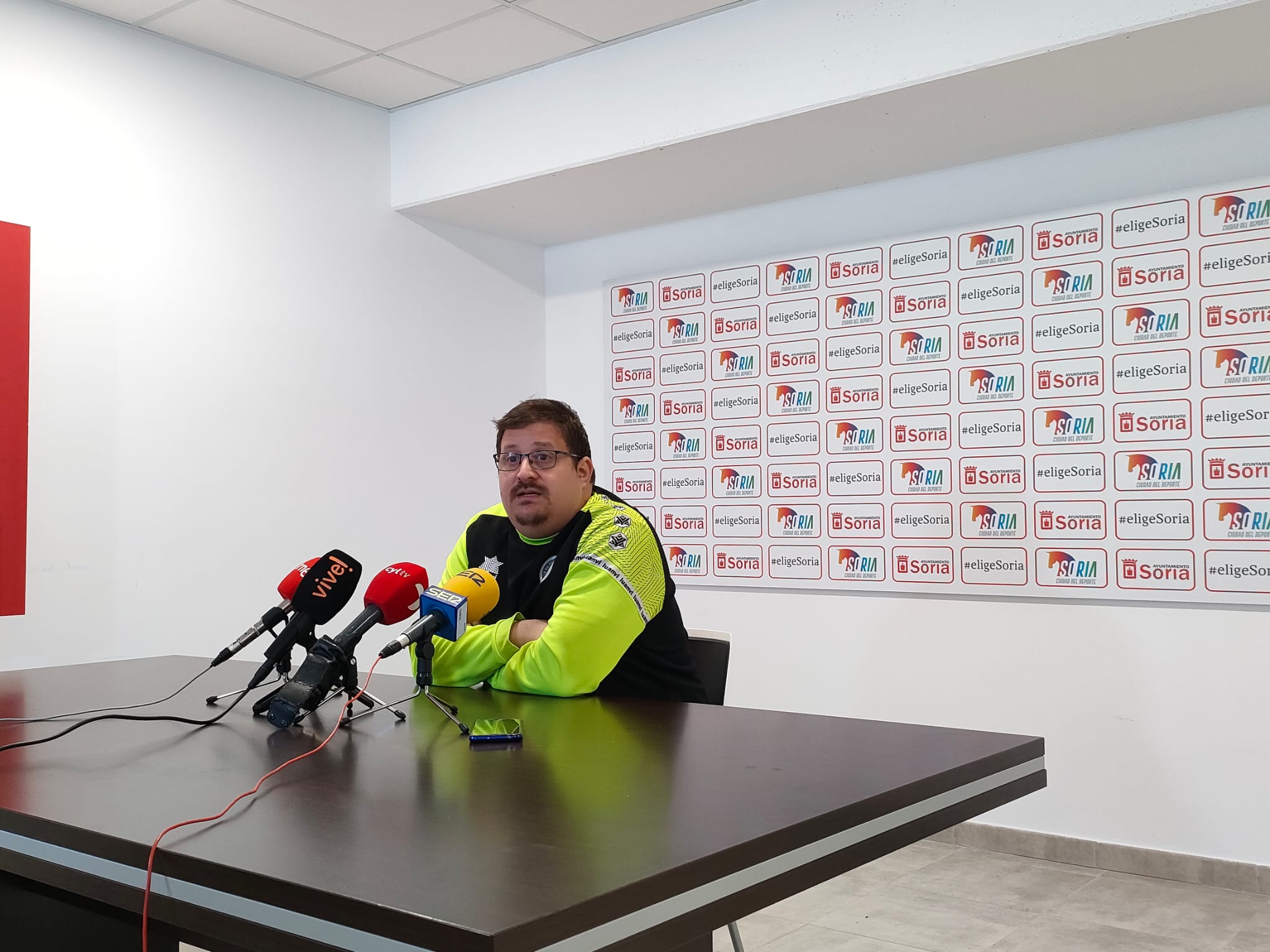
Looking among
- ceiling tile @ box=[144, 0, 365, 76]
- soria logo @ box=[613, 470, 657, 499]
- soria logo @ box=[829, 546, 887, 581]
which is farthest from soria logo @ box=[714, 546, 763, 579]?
ceiling tile @ box=[144, 0, 365, 76]

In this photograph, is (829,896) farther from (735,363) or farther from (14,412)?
(14,412)

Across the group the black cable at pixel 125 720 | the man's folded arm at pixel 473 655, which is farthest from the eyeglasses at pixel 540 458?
the black cable at pixel 125 720

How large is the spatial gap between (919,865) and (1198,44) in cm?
257

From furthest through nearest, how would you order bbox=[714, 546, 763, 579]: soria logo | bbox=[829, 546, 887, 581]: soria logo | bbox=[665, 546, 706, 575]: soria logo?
bbox=[665, 546, 706, 575]: soria logo → bbox=[714, 546, 763, 579]: soria logo → bbox=[829, 546, 887, 581]: soria logo

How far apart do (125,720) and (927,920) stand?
7.42 feet

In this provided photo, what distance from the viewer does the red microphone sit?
173cm

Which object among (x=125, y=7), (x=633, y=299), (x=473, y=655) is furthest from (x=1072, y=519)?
(x=125, y=7)

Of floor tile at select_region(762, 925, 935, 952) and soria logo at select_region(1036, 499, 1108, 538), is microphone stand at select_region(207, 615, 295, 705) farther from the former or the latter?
soria logo at select_region(1036, 499, 1108, 538)

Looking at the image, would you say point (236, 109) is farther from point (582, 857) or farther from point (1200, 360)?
point (582, 857)

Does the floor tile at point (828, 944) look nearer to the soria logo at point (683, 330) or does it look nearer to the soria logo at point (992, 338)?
the soria logo at point (992, 338)

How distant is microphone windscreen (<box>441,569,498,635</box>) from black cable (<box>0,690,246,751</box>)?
38 cm

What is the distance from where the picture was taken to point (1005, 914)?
313cm

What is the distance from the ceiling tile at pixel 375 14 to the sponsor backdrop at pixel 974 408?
4.81 ft

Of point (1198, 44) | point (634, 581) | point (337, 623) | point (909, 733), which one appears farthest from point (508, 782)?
point (337, 623)
